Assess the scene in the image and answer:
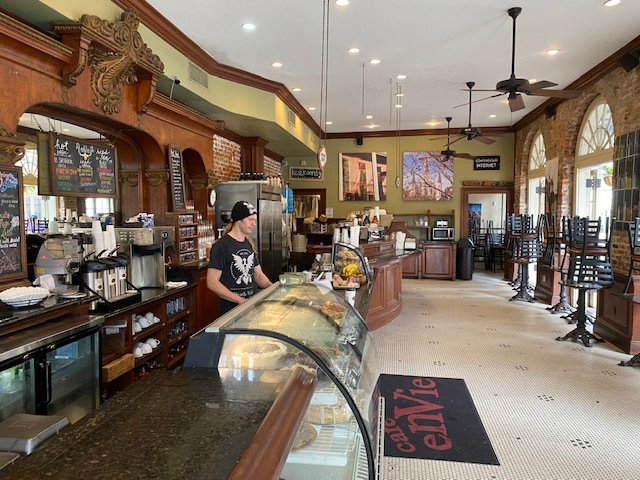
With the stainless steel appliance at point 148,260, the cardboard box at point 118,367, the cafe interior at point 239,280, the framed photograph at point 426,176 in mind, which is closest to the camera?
the cafe interior at point 239,280

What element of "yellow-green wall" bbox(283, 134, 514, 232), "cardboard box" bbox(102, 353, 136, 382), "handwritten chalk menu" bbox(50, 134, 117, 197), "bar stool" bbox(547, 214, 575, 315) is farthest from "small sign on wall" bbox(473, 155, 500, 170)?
"cardboard box" bbox(102, 353, 136, 382)

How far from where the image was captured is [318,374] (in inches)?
76.1

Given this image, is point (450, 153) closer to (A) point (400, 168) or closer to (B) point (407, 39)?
(A) point (400, 168)

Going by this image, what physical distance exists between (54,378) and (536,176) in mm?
11263

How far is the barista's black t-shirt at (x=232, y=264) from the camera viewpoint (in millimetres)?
3508

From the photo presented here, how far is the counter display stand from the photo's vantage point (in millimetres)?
1650

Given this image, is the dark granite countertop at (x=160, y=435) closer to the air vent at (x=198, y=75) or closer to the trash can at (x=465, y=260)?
the air vent at (x=198, y=75)

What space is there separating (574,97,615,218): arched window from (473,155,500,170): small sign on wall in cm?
394

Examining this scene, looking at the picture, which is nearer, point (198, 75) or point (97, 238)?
point (97, 238)

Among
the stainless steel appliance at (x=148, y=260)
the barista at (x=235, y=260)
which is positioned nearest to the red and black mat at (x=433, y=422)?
the barista at (x=235, y=260)

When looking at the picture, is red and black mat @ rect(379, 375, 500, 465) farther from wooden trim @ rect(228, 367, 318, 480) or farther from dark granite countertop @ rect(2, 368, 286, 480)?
wooden trim @ rect(228, 367, 318, 480)

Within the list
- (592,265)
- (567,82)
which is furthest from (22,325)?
(567,82)

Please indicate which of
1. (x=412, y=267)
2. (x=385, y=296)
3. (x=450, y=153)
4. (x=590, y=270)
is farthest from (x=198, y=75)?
(x=412, y=267)

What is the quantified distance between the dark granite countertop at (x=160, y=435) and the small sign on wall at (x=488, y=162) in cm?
1226
